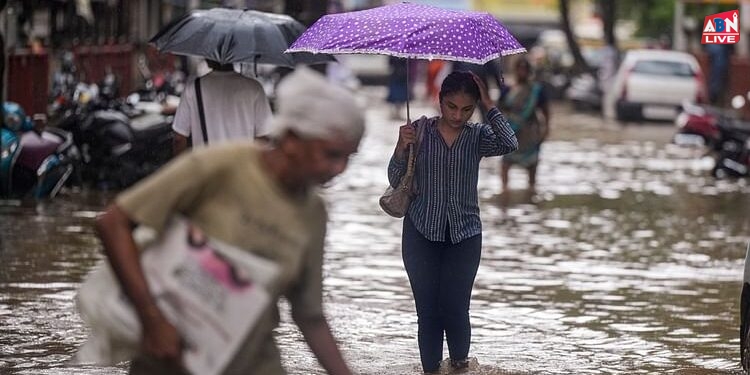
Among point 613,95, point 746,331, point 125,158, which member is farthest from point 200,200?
point 613,95

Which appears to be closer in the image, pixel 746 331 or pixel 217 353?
pixel 217 353

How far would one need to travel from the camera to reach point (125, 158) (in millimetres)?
16203

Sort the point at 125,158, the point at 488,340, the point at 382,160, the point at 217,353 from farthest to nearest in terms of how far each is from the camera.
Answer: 1. the point at 382,160
2. the point at 125,158
3. the point at 488,340
4. the point at 217,353

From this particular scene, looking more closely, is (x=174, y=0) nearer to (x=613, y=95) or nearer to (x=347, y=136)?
(x=613, y=95)

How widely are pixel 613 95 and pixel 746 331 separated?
2565 centimetres

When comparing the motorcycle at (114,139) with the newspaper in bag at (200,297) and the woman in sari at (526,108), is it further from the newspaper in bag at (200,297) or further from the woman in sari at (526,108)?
the newspaper in bag at (200,297)

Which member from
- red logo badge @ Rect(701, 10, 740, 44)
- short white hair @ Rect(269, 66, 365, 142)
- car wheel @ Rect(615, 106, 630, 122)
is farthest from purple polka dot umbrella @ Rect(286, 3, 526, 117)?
car wheel @ Rect(615, 106, 630, 122)

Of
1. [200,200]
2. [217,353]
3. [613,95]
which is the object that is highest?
[200,200]

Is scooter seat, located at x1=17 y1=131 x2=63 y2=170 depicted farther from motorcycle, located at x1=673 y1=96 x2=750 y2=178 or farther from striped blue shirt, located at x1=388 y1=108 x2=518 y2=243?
motorcycle, located at x1=673 y1=96 x2=750 y2=178

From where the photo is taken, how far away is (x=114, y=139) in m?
16.1

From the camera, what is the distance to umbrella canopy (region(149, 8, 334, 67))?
8875mm

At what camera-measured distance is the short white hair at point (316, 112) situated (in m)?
3.79

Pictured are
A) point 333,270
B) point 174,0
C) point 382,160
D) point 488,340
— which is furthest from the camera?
point 174,0

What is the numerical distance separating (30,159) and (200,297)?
11475mm
